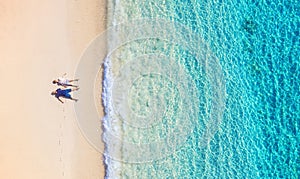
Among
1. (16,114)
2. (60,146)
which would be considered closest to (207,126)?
(60,146)

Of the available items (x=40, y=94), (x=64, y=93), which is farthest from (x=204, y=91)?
(x=40, y=94)

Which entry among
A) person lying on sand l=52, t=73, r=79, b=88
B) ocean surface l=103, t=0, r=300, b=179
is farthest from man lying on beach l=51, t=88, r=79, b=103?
ocean surface l=103, t=0, r=300, b=179

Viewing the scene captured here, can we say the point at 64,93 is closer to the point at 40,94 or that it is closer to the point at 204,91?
the point at 40,94

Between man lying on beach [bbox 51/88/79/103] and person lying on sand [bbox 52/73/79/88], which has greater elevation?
person lying on sand [bbox 52/73/79/88]

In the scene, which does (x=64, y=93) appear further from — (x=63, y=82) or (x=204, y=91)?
(x=204, y=91)

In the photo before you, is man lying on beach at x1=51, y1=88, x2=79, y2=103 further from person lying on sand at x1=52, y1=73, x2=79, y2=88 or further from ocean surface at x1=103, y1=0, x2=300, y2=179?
ocean surface at x1=103, y1=0, x2=300, y2=179

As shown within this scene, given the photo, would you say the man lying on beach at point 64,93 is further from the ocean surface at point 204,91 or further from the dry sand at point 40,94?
the ocean surface at point 204,91
